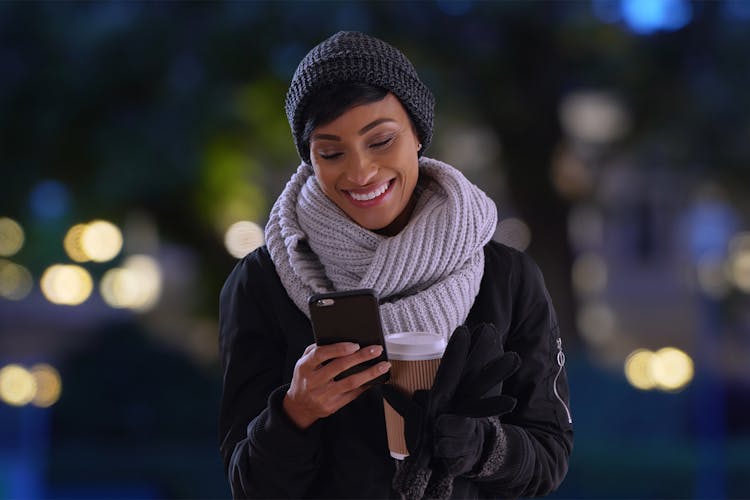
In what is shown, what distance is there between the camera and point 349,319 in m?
1.40

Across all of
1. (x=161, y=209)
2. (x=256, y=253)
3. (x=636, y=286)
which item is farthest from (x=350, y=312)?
(x=636, y=286)

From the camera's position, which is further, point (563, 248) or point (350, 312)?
point (563, 248)

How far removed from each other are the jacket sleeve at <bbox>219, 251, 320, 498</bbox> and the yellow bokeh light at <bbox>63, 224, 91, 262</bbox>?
4.69m

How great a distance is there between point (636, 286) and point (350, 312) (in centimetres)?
1922

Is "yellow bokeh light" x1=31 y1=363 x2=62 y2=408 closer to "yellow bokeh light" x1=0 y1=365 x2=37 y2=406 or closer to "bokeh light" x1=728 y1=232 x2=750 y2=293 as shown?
"yellow bokeh light" x1=0 y1=365 x2=37 y2=406

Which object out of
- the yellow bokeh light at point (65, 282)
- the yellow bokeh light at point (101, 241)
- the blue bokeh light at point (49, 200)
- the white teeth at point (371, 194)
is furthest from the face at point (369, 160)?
the blue bokeh light at point (49, 200)

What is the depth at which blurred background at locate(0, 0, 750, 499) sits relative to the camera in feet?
18.4

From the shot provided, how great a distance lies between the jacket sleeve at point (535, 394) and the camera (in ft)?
5.21

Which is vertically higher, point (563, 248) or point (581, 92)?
point (581, 92)

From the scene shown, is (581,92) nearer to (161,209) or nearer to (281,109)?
(281,109)

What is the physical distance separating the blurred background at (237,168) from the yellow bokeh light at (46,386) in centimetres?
1

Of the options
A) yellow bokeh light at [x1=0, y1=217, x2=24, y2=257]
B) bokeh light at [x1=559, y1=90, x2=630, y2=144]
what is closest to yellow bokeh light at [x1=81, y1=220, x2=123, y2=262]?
yellow bokeh light at [x1=0, y1=217, x2=24, y2=257]

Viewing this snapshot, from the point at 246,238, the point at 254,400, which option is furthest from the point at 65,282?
the point at 254,400

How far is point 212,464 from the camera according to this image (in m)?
5.34
